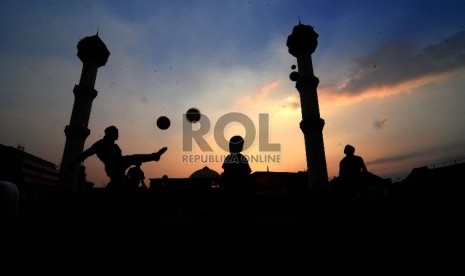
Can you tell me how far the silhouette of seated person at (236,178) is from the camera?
14.4 feet

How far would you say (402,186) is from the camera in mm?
8312

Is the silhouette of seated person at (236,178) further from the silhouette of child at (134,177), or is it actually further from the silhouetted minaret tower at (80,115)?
the silhouetted minaret tower at (80,115)

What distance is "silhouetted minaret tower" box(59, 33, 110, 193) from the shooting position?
1064 inches

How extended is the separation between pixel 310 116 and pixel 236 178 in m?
24.7

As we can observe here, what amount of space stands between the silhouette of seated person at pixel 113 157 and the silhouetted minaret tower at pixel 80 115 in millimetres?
23572

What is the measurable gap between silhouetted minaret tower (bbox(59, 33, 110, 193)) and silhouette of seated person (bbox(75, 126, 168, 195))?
2357 centimetres

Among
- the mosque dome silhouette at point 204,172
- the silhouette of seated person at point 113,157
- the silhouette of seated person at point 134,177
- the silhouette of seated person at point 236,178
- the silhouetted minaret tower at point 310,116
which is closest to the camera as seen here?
the silhouette of seated person at point 236,178

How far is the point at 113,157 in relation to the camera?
5.46 metres

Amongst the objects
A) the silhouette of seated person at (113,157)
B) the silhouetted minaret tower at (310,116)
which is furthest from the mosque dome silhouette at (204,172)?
the silhouette of seated person at (113,157)

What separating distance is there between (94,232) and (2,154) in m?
2.08

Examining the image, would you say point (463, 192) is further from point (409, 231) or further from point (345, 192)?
point (409, 231)

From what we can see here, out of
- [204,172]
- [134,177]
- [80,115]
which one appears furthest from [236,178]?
[204,172]

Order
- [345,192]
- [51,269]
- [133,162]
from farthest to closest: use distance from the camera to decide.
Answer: [345,192]
[133,162]
[51,269]

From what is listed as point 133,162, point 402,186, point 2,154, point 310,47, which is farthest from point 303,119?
point 2,154
